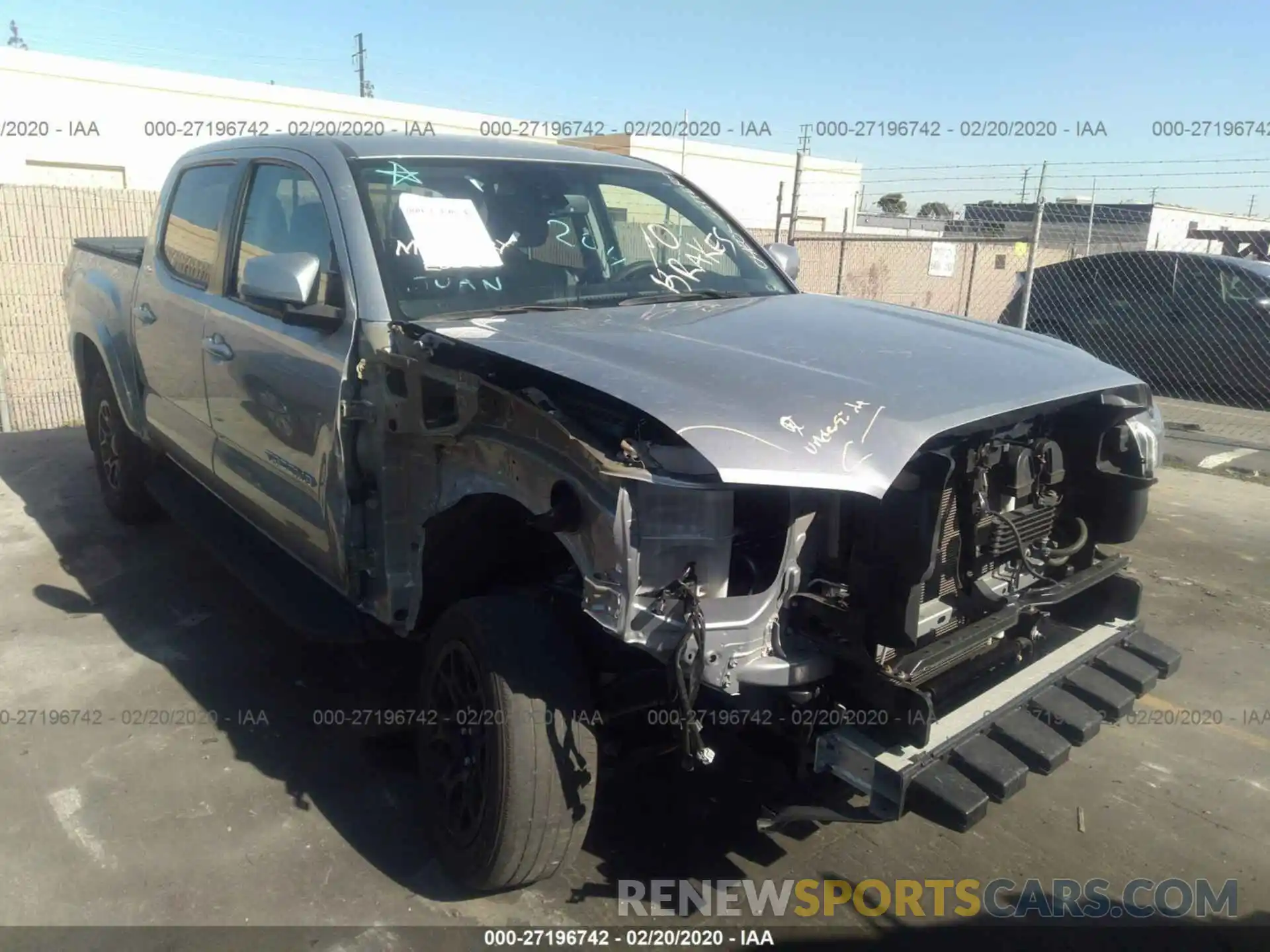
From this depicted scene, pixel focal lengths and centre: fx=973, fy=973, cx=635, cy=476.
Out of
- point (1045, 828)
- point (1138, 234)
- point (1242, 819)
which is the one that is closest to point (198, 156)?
point (1045, 828)

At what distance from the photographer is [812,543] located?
2.44 m

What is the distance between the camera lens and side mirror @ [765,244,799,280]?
4.38 meters

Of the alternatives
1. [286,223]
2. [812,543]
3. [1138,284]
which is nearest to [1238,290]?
[1138,284]

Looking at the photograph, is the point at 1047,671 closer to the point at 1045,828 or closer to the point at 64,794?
the point at 1045,828

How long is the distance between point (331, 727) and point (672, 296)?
6.86ft

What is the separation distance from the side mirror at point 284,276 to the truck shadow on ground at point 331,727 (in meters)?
1.65

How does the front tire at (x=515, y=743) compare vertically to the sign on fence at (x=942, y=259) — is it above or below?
below

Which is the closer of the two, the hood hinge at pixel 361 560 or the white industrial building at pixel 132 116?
the hood hinge at pixel 361 560

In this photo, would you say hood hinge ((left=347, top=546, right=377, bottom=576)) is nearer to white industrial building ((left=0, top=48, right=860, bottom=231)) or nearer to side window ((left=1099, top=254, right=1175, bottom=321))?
side window ((left=1099, top=254, right=1175, bottom=321))

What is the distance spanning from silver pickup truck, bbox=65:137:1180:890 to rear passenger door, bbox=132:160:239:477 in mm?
139

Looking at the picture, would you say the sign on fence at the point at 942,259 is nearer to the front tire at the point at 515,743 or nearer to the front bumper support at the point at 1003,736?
the front bumper support at the point at 1003,736

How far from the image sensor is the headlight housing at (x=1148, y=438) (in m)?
3.02

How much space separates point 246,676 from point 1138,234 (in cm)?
2234
